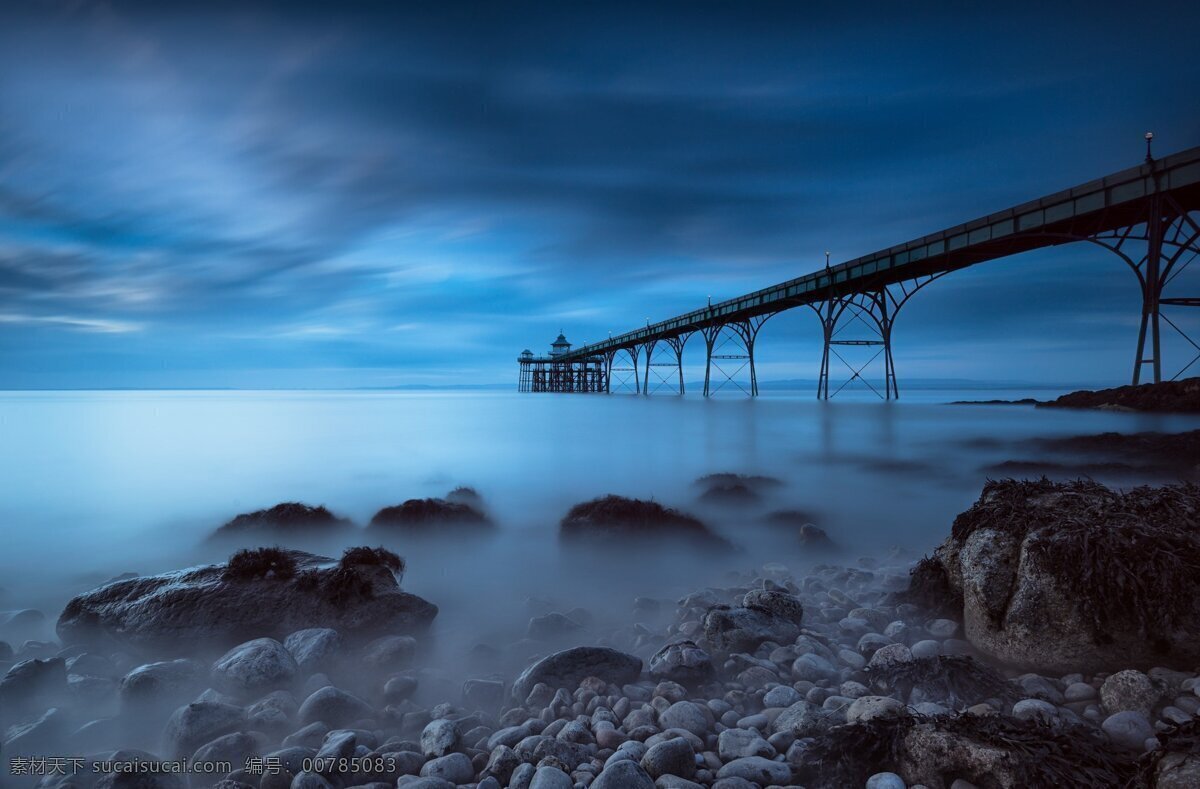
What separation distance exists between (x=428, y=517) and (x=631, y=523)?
3.18 metres

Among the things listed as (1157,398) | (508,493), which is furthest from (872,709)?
(1157,398)

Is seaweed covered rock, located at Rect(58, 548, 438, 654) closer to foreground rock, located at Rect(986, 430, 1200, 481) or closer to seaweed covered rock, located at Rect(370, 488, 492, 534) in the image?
seaweed covered rock, located at Rect(370, 488, 492, 534)

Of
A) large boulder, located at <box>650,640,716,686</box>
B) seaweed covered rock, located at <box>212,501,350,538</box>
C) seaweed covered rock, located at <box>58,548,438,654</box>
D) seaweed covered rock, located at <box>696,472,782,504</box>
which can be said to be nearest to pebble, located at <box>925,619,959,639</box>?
large boulder, located at <box>650,640,716,686</box>

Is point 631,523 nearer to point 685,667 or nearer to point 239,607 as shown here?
point 685,667

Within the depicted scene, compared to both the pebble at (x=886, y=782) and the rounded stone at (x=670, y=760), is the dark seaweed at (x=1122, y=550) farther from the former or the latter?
the rounded stone at (x=670, y=760)

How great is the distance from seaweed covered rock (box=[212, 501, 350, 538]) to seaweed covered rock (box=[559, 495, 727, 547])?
381 cm

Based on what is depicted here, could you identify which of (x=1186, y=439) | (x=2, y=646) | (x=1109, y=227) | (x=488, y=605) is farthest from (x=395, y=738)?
(x=1109, y=227)

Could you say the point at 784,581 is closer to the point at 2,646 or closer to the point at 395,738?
the point at 395,738

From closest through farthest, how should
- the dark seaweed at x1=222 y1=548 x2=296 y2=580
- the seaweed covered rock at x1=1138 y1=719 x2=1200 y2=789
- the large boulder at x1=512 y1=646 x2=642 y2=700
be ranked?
the seaweed covered rock at x1=1138 y1=719 x2=1200 y2=789, the large boulder at x1=512 y1=646 x2=642 y2=700, the dark seaweed at x1=222 y1=548 x2=296 y2=580

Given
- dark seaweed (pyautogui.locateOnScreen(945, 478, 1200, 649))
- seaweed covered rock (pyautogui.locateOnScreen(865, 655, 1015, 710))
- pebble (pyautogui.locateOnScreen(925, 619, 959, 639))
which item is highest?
dark seaweed (pyautogui.locateOnScreen(945, 478, 1200, 649))

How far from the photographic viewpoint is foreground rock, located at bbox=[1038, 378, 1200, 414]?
17344 millimetres

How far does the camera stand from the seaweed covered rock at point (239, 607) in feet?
15.8

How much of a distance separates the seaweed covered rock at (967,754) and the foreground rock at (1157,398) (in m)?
20.9

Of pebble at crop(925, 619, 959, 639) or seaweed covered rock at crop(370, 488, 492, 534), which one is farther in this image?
seaweed covered rock at crop(370, 488, 492, 534)
